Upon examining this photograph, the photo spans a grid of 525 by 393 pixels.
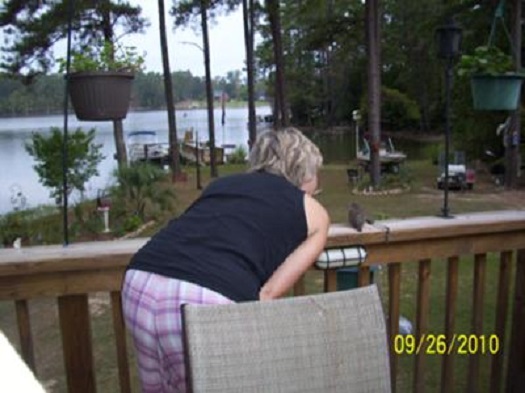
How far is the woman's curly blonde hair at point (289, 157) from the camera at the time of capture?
1.50 metres

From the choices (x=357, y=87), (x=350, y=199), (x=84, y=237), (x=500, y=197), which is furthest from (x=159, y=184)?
(x=357, y=87)

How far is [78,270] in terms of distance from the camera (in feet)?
5.22

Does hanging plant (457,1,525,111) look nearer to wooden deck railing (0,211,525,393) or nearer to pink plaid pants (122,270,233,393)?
wooden deck railing (0,211,525,393)

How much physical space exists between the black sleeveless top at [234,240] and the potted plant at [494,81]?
1428mm

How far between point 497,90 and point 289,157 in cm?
140

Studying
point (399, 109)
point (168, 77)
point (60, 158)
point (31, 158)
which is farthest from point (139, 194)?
point (399, 109)

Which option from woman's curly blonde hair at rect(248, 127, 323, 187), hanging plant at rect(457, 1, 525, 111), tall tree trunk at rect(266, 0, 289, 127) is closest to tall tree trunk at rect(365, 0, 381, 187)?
tall tree trunk at rect(266, 0, 289, 127)

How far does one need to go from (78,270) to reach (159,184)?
33.0 ft

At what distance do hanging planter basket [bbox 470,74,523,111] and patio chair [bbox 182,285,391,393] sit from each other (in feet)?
5.50

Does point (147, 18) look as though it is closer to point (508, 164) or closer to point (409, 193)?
point (409, 193)

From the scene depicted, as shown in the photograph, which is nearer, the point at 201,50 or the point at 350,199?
the point at 350,199

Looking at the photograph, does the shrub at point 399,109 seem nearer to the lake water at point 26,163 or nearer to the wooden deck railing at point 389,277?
the lake water at point 26,163

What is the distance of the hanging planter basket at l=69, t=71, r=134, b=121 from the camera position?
7.59 ft

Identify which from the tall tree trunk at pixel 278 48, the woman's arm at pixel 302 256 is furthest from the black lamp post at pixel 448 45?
the tall tree trunk at pixel 278 48
